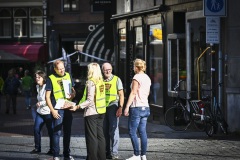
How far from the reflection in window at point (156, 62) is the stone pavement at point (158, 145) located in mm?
2040

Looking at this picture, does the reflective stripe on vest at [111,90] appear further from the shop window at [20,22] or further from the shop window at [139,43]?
the shop window at [20,22]

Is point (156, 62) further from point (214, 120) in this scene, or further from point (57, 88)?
point (57, 88)

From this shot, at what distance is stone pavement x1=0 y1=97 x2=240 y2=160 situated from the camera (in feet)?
50.4

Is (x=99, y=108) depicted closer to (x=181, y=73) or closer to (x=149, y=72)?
(x=181, y=73)

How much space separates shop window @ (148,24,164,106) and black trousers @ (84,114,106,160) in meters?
10.9

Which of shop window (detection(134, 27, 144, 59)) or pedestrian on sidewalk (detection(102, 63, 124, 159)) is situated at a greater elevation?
shop window (detection(134, 27, 144, 59))

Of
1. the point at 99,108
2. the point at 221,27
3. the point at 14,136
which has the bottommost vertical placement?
the point at 14,136

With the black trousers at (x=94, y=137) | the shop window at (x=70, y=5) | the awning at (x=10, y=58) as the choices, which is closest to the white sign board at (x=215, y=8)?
the black trousers at (x=94, y=137)

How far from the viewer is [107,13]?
3170 centimetres

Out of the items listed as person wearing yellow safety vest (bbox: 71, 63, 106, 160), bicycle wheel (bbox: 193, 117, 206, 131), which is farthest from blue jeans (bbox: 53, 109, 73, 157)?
bicycle wheel (bbox: 193, 117, 206, 131)

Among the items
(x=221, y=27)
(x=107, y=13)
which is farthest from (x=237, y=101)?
(x=107, y=13)

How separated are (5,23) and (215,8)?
120 feet

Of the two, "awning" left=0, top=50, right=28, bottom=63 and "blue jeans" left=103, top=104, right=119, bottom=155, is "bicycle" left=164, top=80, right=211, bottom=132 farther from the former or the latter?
"awning" left=0, top=50, right=28, bottom=63

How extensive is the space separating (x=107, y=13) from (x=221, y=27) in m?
12.3
